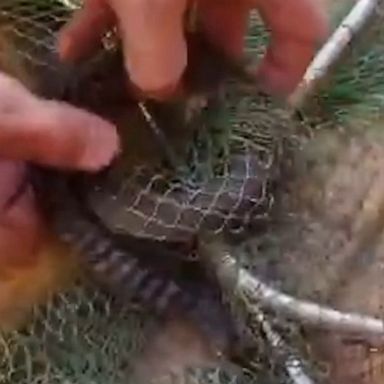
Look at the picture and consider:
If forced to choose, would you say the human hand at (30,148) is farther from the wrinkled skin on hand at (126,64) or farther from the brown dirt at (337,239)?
the brown dirt at (337,239)

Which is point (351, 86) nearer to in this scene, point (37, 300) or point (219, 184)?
point (219, 184)

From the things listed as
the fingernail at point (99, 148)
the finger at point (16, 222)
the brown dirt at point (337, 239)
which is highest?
the fingernail at point (99, 148)

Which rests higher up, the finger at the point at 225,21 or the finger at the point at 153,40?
the finger at the point at 153,40

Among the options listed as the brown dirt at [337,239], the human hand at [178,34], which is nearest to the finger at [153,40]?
the human hand at [178,34]

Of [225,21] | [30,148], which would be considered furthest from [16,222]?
[225,21]

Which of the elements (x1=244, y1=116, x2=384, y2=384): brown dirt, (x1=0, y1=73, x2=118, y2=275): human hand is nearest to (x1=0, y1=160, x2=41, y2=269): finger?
(x1=0, y1=73, x2=118, y2=275): human hand

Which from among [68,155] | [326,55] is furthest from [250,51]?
[68,155]

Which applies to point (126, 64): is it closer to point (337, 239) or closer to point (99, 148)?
point (99, 148)
